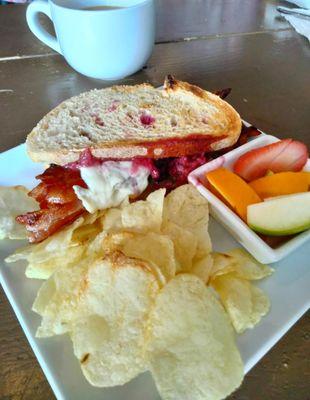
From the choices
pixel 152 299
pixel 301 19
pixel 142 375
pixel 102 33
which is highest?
pixel 102 33

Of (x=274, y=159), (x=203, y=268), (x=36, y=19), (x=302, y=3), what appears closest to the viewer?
(x=203, y=268)

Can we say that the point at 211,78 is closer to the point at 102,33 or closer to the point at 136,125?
the point at 102,33

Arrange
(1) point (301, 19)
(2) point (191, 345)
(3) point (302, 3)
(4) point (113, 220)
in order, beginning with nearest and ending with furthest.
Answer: (2) point (191, 345) < (4) point (113, 220) < (1) point (301, 19) < (3) point (302, 3)

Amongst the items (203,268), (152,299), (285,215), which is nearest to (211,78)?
(285,215)

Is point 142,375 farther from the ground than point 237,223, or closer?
closer

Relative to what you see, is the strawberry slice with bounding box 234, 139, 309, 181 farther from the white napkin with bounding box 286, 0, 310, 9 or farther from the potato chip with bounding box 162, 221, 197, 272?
the white napkin with bounding box 286, 0, 310, 9

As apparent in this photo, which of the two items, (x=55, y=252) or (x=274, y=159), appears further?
(x=274, y=159)
